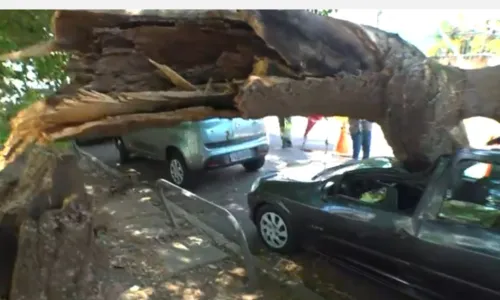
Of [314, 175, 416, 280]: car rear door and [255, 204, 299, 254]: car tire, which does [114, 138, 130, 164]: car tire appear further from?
[314, 175, 416, 280]: car rear door

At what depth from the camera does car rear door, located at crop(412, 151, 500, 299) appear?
3.34 meters

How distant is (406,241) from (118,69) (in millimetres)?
2704

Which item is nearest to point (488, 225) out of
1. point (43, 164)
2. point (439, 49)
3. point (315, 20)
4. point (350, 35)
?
point (350, 35)

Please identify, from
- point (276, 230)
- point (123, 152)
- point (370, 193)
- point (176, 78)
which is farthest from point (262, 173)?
point (176, 78)

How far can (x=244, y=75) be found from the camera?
10.5 ft

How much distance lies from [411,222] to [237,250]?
2.27 metres

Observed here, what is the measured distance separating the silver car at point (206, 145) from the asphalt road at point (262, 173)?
0.42 metres

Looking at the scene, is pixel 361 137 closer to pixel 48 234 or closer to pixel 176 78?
pixel 176 78

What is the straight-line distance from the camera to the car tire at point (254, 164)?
912cm

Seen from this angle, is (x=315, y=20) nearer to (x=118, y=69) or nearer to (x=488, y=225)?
(x=118, y=69)

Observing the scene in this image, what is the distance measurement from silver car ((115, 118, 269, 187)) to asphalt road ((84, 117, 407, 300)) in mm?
416

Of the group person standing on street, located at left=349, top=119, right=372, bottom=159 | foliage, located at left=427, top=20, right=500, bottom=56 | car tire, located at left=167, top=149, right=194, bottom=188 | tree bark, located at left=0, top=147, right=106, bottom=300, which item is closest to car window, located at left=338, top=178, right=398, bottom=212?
tree bark, located at left=0, top=147, right=106, bottom=300

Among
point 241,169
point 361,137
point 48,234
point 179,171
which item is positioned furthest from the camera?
point 361,137

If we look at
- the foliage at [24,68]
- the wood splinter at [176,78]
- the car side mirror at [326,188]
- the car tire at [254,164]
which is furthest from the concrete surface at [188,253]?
the car tire at [254,164]
